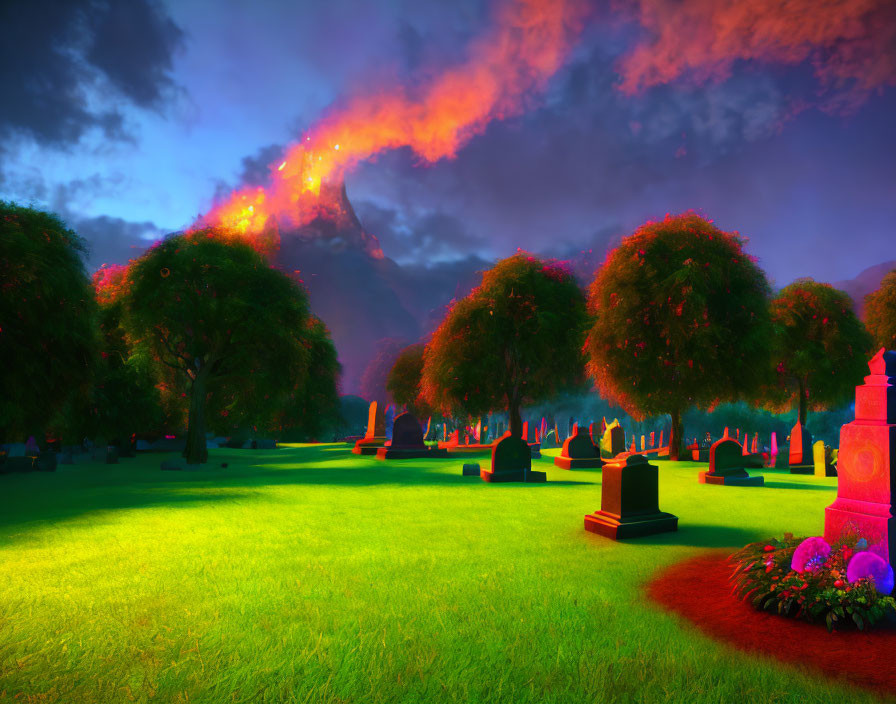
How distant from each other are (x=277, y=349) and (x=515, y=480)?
1137 cm

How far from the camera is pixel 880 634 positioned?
448 cm

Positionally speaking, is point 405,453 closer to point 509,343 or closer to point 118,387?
point 509,343

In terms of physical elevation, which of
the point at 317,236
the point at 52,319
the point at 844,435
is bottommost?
the point at 844,435

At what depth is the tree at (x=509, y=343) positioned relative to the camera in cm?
2798

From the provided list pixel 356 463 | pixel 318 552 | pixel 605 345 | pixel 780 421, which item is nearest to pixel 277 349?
pixel 356 463

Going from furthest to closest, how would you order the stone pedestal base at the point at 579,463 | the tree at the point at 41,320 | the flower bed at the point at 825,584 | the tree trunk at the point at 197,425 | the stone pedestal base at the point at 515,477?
the tree trunk at the point at 197,425 → the stone pedestal base at the point at 579,463 → the stone pedestal base at the point at 515,477 → the tree at the point at 41,320 → the flower bed at the point at 825,584

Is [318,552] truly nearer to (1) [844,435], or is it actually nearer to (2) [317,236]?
(1) [844,435]

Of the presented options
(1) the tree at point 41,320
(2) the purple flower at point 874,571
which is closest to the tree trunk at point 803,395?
(2) the purple flower at point 874,571

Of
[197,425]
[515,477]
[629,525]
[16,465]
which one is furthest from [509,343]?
[16,465]

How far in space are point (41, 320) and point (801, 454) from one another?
25.8m

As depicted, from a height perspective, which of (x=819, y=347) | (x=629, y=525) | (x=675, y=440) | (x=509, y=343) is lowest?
(x=629, y=525)

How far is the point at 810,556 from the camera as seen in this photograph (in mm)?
5223

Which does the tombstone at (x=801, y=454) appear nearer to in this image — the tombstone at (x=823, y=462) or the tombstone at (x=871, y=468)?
the tombstone at (x=823, y=462)

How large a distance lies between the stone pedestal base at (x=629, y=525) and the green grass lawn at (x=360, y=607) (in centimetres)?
21
